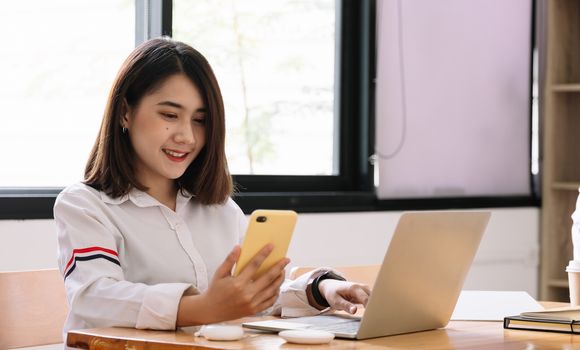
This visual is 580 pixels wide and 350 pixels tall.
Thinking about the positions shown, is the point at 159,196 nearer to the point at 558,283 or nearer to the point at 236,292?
the point at 236,292

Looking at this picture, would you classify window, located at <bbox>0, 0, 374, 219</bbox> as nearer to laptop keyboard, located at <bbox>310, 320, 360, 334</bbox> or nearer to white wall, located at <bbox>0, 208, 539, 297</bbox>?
white wall, located at <bbox>0, 208, 539, 297</bbox>

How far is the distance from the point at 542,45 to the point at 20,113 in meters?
2.48

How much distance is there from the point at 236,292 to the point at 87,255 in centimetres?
32

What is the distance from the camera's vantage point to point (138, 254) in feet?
5.91

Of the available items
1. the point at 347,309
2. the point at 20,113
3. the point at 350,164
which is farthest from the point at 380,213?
the point at 347,309

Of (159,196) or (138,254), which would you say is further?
(159,196)

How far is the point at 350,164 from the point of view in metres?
3.72

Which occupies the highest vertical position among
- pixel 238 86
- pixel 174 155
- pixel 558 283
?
pixel 238 86

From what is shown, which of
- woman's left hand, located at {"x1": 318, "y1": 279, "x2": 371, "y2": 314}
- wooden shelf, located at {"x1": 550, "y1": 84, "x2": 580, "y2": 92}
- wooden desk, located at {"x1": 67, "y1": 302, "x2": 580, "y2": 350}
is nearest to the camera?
wooden desk, located at {"x1": 67, "y1": 302, "x2": 580, "y2": 350}

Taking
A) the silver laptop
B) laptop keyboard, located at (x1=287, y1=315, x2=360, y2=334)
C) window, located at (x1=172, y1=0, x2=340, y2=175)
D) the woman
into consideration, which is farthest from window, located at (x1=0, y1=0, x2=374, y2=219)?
the silver laptop

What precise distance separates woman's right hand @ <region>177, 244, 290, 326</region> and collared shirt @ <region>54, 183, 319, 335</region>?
0.05 metres

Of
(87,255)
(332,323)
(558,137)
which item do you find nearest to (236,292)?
(332,323)

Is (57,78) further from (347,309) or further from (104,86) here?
(347,309)

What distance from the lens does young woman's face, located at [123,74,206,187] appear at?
1.84 metres
